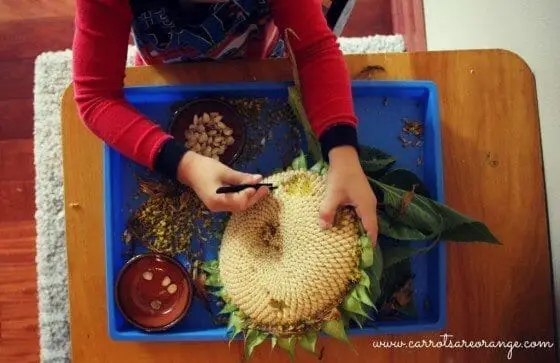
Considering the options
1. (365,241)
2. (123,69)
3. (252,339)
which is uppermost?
(123,69)

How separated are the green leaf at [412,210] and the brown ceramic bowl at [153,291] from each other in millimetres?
273

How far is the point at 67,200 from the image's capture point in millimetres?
783

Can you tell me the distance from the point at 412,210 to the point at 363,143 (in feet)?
0.46

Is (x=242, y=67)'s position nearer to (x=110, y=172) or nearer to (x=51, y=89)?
(x=110, y=172)

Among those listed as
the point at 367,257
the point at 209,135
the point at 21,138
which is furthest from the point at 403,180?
the point at 21,138

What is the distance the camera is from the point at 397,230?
686 millimetres

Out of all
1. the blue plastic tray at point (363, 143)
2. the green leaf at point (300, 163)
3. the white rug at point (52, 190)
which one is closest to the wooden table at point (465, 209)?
the blue plastic tray at point (363, 143)

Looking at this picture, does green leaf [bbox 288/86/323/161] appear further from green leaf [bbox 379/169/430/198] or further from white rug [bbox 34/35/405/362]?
white rug [bbox 34/35/405/362]

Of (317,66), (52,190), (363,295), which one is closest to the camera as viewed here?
(363,295)

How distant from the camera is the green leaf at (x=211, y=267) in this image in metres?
0.74

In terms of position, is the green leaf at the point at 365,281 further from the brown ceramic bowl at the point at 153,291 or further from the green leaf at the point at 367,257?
the brown ceramic bowl at the point at 153,291

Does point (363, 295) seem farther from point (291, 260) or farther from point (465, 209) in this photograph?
point (465, 209)

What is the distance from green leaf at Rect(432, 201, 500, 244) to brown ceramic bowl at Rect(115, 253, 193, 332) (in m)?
0.33

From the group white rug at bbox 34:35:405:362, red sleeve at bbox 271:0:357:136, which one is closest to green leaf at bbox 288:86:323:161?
red sleeve at bbox 271:0:357:136
